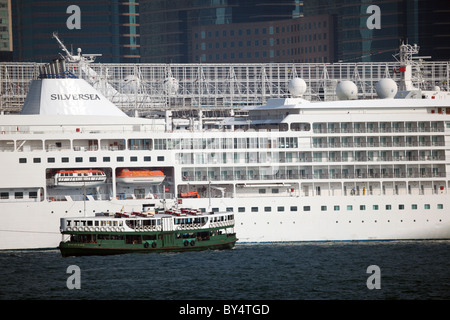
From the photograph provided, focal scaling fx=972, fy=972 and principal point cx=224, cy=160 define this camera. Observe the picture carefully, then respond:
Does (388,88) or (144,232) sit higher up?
(388,88)

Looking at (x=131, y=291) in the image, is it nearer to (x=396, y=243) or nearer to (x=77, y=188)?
(x=77, y=188)

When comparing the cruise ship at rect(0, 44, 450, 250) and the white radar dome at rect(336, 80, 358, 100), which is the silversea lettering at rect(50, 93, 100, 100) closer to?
the cruise ship at rect(0, 44, 450, 250)

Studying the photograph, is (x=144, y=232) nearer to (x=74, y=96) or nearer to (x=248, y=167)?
(x=248, y=167)

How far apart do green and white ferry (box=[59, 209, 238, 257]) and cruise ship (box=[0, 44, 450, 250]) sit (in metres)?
2.25

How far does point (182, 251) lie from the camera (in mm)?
66562

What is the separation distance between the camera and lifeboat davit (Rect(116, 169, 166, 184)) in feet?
224

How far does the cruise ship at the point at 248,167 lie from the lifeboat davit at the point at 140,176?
7 cm

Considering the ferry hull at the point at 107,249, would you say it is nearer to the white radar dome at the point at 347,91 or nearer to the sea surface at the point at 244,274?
the sea surface at the point at 244,274

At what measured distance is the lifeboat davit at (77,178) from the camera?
6725 centimetres

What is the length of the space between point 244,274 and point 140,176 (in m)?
13.7

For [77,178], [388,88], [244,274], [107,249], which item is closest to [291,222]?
[244,274]

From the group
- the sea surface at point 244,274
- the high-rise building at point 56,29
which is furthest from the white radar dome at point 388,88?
the high-rise building at point 56,29

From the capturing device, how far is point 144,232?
65.5 metres
